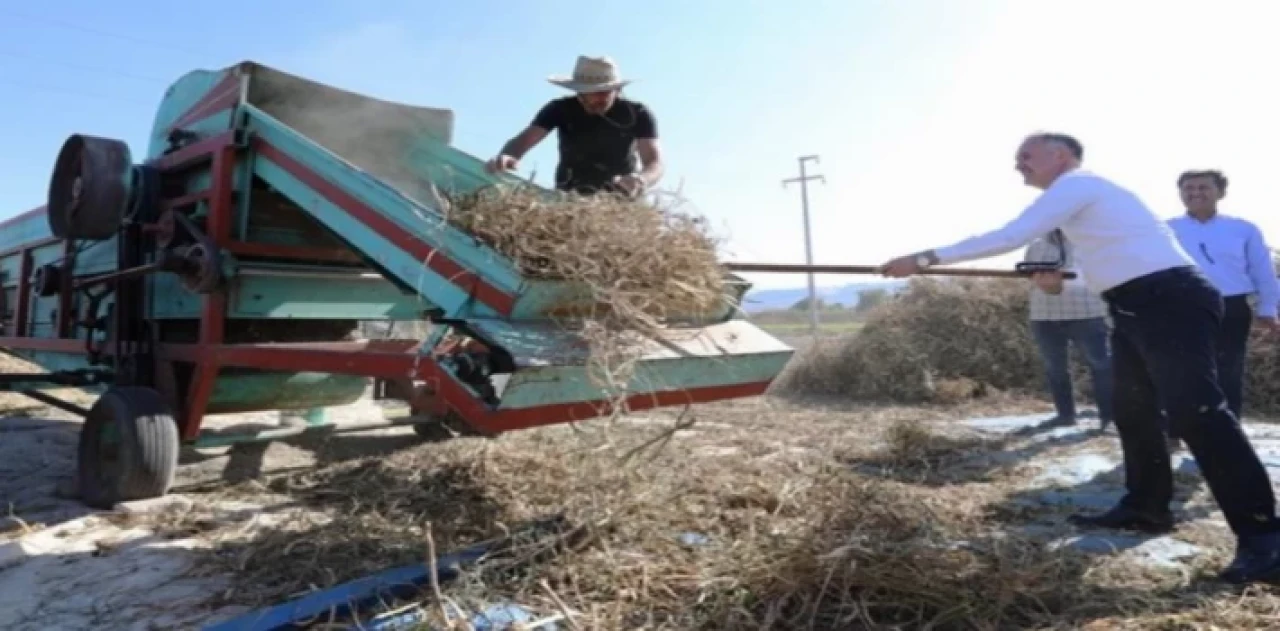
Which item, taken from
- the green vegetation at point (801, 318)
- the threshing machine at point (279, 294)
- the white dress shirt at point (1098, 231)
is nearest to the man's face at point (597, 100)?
the threshing machine at point (279, 294)

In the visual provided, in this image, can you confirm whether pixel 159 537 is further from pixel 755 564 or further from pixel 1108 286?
pixel 1108 286

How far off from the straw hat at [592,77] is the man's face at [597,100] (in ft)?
0.22

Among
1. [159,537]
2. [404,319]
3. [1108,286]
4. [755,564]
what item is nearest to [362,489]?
[159,537]

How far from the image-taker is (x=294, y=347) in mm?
3602

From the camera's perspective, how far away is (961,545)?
9.36 ft

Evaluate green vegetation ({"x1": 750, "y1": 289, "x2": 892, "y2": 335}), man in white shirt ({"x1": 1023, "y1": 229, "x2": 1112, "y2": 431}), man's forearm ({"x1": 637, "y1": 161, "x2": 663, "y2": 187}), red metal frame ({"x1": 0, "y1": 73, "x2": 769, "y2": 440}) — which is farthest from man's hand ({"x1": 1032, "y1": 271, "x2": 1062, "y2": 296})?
green vegetation ({"x1": 750, "y1": 289, "x2": 892, "y2": 335})

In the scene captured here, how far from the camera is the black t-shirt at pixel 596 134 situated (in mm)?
4531

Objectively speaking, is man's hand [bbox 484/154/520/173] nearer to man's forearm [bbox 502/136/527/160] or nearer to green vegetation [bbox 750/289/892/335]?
man's forearm [bbox 502/136/527/160]

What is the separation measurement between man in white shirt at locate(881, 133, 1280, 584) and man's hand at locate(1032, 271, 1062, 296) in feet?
0.35

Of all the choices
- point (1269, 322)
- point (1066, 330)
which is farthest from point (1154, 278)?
point (1066, 330)

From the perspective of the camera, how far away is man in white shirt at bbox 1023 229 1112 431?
5918 mm

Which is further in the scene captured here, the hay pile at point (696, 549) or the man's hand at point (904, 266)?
the man's hand at point (904, 266)

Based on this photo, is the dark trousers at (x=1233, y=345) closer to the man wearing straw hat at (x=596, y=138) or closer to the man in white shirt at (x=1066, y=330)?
the man in white shirt at (x=1066, y=330)

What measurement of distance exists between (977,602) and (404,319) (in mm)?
3791
